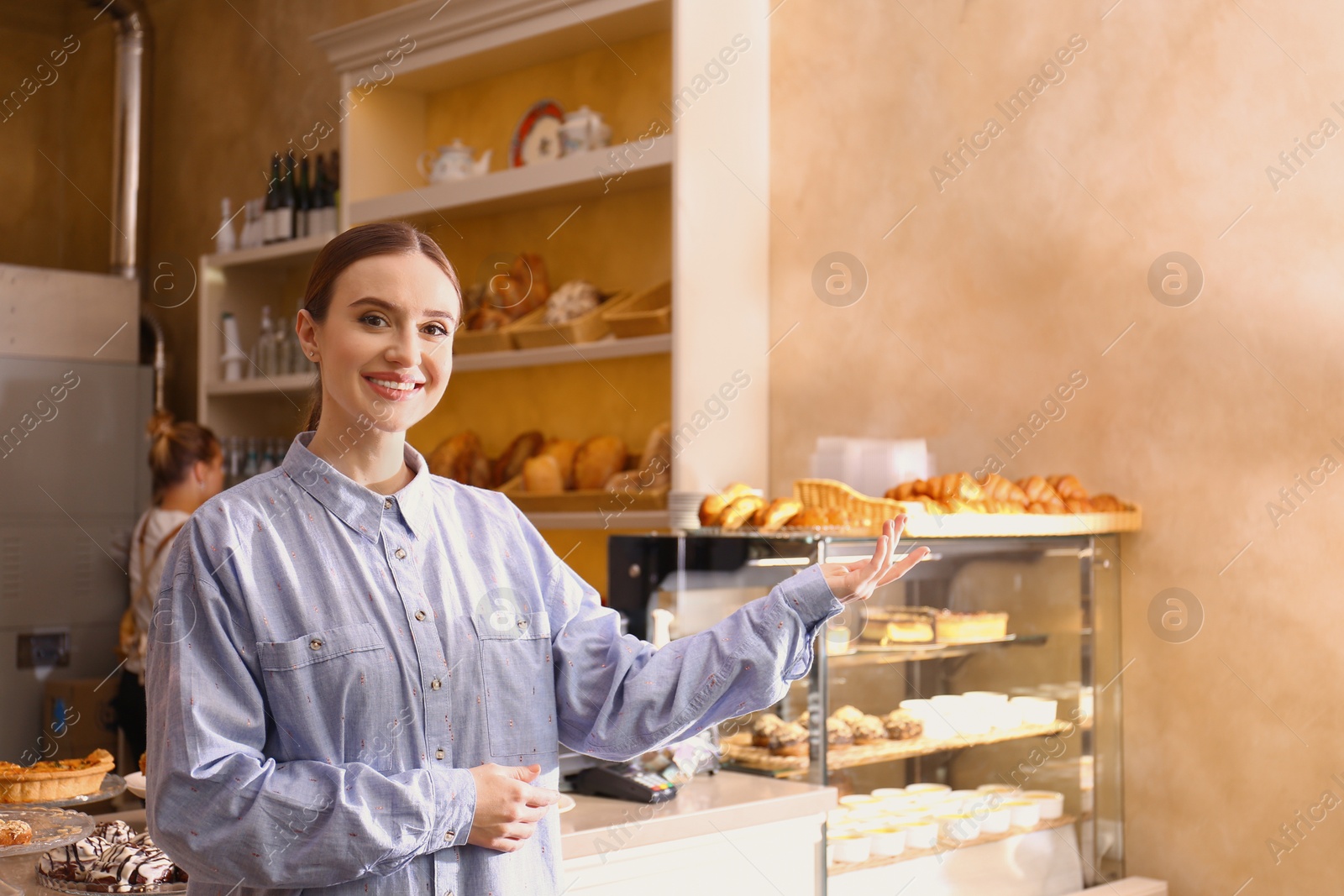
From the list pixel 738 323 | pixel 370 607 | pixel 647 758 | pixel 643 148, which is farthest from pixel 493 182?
pixel 370 607

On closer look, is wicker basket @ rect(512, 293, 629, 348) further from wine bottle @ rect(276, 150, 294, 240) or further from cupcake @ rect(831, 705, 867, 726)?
cupcake @ rect(831, 705, 867, 726)

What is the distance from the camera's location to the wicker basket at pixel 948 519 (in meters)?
2.75

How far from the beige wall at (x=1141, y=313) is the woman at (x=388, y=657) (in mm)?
1894

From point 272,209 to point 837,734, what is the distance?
11.1ft

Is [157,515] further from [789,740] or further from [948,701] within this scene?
[948,701]

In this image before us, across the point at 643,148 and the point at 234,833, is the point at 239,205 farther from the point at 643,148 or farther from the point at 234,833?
the point at 234,833

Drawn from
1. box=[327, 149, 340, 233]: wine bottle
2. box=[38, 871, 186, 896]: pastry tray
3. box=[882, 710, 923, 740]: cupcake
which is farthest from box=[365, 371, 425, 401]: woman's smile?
box=[327, 149, 340, 233]: wine bottle

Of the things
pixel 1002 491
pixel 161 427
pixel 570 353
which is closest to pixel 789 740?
pixel 1002 491

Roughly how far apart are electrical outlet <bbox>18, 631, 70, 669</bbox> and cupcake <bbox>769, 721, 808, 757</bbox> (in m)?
3.38

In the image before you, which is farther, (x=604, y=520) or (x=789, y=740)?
(x=604, y=520)

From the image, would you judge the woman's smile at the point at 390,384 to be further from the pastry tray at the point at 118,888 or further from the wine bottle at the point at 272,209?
the wine bottle at the point at 272,209

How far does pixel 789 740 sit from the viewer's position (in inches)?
101

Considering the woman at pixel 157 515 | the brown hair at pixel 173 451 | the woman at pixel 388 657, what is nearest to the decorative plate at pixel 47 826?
the woman at pixel 388 657

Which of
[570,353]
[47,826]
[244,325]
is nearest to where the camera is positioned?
[47,826]
